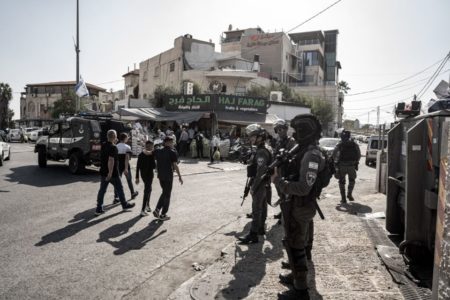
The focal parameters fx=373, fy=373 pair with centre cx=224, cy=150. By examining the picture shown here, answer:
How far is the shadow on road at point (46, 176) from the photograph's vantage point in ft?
37.2

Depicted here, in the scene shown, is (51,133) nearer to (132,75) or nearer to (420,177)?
(420,177)

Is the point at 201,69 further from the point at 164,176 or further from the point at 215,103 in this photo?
the point at 164,176

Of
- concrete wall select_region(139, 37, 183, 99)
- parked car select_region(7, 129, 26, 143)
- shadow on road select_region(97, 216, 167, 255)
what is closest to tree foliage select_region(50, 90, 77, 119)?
concrete wall select_region(139, 37, 183, 99)

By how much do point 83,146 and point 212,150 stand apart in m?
7.65

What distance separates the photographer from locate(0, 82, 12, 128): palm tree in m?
66.8

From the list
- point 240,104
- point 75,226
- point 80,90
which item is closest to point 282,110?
point 240,104

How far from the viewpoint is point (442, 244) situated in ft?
7.68

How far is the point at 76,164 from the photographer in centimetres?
1298

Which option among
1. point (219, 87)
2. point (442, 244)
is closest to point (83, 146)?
point (442, 244)

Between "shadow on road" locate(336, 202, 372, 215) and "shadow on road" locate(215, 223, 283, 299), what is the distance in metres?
2.68

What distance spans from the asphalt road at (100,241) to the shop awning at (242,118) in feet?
42.8

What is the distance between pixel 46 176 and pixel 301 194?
440 inches

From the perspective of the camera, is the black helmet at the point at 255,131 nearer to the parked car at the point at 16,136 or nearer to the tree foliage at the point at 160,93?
the tree foliage at the point at 160,93

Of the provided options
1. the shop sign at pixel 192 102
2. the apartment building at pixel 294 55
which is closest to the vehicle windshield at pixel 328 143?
the shop sign at pixel 192 102
